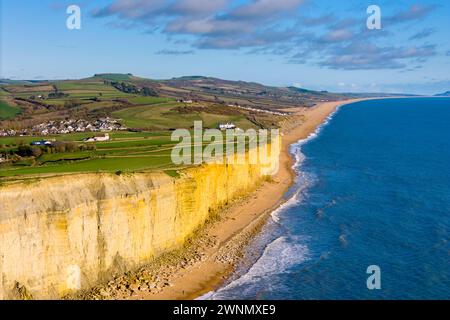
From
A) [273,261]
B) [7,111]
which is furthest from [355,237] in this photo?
[7,111]

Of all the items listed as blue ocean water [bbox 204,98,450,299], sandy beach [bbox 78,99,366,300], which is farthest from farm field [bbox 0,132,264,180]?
blue ocean water [bbox 204,98,450,299]

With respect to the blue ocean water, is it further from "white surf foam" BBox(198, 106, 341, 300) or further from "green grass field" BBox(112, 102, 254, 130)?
"green grass field" BBox(112, 102, 254, 130)

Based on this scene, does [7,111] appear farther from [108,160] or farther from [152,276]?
[152,276]

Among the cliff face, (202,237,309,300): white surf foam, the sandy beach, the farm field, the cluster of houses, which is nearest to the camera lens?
the cliff face

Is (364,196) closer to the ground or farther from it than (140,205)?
A: closer to the ground

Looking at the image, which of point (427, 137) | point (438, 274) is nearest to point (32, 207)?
point (438, 274)

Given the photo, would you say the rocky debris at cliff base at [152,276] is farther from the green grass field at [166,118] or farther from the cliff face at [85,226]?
the green grass field at [166,118]
